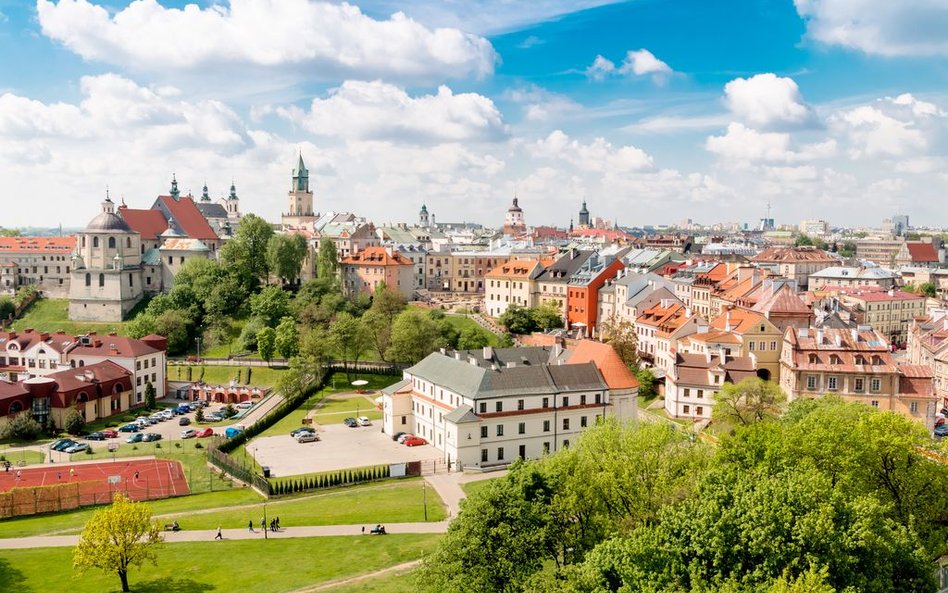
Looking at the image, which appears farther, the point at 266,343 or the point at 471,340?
the point at 471,340

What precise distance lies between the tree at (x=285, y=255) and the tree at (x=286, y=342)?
2287cm

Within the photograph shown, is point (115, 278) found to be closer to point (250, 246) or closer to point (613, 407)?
point (250, 246)

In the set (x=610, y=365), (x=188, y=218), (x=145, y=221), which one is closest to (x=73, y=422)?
(x=610, y=365)

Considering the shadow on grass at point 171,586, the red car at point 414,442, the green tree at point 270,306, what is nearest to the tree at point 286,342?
the green tree at point 270,306

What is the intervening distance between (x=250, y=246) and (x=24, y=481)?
6281cm

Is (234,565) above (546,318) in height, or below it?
below

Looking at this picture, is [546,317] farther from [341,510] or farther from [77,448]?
[341,510]

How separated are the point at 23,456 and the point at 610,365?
4625 centimetres

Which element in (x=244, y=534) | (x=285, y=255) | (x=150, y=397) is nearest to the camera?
(x=244, y=534)

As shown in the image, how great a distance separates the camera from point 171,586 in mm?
35500

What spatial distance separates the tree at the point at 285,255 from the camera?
359 feet

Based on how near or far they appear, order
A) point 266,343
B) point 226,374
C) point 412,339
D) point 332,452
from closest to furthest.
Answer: point 332,452 < point 412,339 < point 266,343 < point 226,374

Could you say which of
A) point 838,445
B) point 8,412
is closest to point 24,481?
point 8,412

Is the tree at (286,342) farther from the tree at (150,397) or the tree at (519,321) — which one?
the tree at (519,321)
